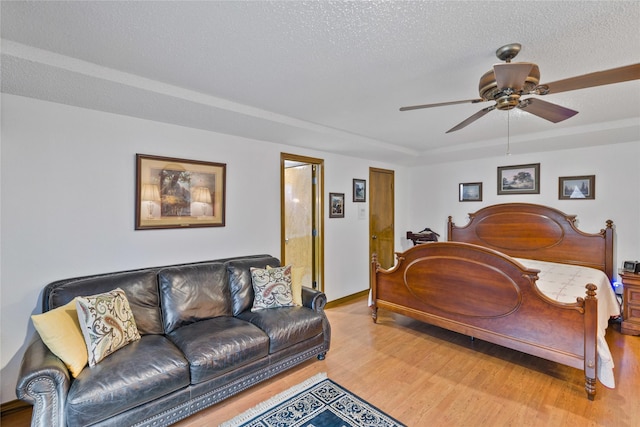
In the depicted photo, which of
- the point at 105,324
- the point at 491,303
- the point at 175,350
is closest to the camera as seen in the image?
the point at 105,324

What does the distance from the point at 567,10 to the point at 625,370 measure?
3.05 meters

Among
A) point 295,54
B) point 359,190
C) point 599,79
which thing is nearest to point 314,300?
point 295,54

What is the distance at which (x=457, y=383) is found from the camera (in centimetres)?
243

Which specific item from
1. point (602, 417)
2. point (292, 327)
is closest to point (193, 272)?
point (292, 327)

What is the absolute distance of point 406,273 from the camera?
11.1ft

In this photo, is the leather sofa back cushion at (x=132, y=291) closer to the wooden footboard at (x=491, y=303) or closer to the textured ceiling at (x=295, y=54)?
the textured ceiling at (x=295, y=54)

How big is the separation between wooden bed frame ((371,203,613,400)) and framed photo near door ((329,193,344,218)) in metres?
1.13

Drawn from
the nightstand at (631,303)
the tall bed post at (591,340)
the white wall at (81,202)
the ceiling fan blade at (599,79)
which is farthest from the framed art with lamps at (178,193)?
the nightstand at (631,303)

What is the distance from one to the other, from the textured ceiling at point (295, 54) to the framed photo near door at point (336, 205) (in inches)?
61.6

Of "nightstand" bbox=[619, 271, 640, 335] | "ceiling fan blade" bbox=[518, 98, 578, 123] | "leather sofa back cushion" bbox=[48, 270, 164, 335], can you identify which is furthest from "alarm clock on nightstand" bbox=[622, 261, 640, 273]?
"leather sofa back cushion" bbox=[48, 270, 164, 335]

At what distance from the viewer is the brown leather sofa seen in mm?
1631

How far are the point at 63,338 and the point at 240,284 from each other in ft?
4.49

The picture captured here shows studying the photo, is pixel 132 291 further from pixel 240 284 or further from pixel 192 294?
pixel 240 284

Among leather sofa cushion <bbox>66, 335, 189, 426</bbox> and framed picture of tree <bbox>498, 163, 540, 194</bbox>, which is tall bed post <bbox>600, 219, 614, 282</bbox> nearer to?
framed picture of tree <bbox>498, 163, 540, 194</bbox>
